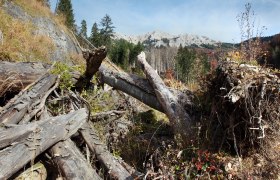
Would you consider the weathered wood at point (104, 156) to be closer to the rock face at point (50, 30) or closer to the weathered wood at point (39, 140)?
the weathered wood at point (39, 140)

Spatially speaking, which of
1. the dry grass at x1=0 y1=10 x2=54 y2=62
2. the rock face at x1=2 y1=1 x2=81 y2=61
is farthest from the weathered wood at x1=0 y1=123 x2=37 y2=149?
the rock face at x1=2 y1=1 x2=81 y2=61

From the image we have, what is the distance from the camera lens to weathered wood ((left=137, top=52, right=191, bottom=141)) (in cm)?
595

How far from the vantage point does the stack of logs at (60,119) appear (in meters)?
4.50

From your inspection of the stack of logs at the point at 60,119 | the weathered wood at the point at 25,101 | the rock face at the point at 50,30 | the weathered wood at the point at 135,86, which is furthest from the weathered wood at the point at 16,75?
the rock face at the point at 50,30

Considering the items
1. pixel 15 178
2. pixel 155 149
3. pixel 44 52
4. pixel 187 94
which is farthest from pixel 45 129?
pixel 44 52

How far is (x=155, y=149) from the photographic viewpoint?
601 cm

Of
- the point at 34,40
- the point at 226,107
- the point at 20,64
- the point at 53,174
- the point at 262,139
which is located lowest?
the point at 53,174

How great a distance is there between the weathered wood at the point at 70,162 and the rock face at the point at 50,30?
9682 millimetres

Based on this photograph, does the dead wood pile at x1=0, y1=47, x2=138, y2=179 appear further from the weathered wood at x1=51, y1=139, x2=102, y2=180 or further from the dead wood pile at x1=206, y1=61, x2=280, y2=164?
the dead wood pile at x1=206, y1=61, x2=280, y2=164

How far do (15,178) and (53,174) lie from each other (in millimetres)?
718

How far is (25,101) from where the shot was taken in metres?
5.81

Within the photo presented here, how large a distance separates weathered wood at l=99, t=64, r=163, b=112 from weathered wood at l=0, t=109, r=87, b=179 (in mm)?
1719

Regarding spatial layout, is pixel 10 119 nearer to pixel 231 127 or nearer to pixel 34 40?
pixel 231 127

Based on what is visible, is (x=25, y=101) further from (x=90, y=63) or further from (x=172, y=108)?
(x=172, y=108)
